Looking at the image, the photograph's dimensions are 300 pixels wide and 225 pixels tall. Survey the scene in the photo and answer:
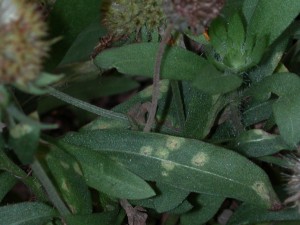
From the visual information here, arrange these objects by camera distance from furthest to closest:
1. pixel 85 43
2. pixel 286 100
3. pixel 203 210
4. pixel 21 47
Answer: pixel 85 43
pixel 203 210
pixel 286 100
pixel 21 47

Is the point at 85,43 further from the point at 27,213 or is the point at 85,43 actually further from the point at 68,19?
the point at 27,213

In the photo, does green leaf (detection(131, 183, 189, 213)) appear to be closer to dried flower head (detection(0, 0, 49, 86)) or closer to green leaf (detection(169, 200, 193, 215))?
green leaf (detection(169, 200, 193, 215))

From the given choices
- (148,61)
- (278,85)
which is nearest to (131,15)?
(148,61)

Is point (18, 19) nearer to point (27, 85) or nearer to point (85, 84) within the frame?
point (27, 85)

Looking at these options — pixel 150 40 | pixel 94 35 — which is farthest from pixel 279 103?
pixel 94 35

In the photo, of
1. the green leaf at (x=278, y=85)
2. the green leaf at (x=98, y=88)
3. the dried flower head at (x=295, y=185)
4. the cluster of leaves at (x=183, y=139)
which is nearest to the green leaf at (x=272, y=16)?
the cluster of leaves at (x=183, y=139)

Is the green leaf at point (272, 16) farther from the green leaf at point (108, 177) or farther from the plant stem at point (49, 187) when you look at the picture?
the plant stem at point (49, 187)

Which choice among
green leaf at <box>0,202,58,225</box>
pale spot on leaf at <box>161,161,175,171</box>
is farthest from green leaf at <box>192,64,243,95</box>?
green leaf at <box>0,202,58,225</box>
